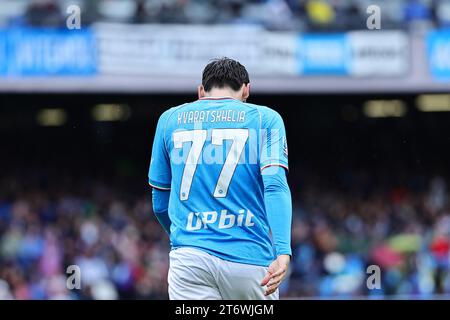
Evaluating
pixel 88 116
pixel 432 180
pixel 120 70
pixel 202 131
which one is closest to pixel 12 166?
pixel 88 116

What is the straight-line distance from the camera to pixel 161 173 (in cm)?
456

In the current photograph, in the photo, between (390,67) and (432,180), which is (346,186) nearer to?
(432,180)

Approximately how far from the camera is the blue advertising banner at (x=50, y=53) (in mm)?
16703

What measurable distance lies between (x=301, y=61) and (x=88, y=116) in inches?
210

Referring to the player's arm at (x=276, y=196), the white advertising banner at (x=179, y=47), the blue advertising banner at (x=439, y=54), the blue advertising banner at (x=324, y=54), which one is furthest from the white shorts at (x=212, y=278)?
the blue advertising banner at (x=439, y=54)

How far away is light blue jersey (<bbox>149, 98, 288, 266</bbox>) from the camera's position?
435 centimetres

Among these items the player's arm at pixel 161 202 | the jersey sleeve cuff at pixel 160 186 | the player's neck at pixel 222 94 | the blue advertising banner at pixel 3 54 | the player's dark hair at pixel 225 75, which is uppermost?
the blue advertising banner at pixel 3 54

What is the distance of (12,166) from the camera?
65.8ft

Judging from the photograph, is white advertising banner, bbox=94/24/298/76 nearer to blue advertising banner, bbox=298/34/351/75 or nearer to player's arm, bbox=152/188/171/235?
blue advertising banner, bbox=298/34/351/75

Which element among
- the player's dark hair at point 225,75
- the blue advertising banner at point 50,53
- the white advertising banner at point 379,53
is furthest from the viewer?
the white advertising banner at point 379,53

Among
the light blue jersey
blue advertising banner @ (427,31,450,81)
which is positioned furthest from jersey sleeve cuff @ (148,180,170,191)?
blue advertising banner @ (427,31,450,81)

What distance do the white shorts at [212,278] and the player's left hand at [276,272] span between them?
174mm

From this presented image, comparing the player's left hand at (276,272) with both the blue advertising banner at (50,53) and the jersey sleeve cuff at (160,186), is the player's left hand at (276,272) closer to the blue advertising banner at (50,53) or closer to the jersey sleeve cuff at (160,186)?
the jersey sleeve cuff at (160,186)

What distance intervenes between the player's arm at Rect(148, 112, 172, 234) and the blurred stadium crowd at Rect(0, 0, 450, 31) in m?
12.8
